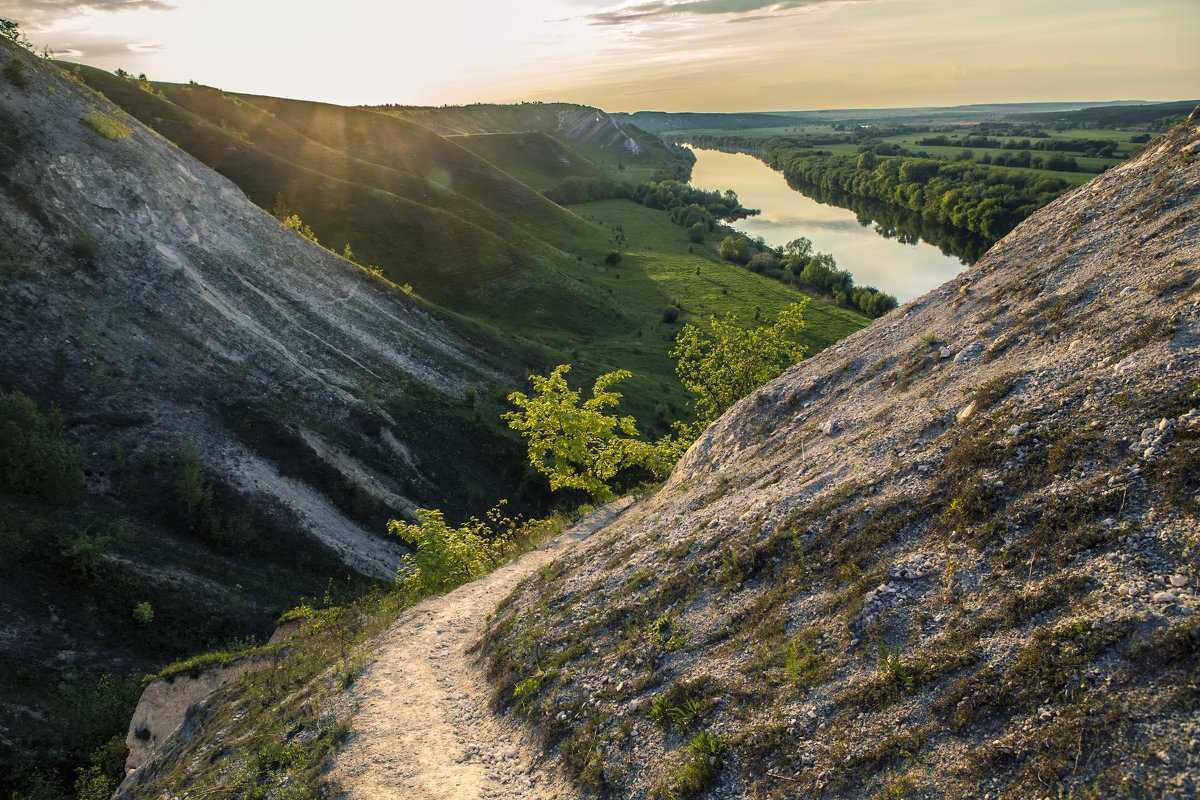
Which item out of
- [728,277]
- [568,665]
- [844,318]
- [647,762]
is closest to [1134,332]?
[647,762]

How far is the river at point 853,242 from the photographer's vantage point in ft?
289

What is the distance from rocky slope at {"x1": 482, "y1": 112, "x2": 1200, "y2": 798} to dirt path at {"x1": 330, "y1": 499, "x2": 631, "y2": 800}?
0.55 m

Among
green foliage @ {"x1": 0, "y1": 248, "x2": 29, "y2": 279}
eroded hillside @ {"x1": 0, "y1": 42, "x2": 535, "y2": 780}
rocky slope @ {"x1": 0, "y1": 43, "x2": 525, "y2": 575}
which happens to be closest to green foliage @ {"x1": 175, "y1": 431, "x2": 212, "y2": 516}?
eroded hillside @ {"x1": 0, "y1": 42, "x2": 535, "y2": 780}

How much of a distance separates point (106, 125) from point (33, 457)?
20.9m

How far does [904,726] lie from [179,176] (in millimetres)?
40990

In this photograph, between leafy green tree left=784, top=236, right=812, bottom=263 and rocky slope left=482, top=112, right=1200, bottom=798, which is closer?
rocky slope left=482, top=112, right=1200, bottom=798

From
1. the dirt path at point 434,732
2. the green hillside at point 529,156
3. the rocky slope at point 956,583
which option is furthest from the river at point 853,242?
the dirt path at point 434,732

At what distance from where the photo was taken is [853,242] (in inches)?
4350

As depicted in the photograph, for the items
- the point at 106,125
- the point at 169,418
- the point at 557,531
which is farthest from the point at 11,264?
the point at 557,531

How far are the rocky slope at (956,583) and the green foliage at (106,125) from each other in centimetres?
3341

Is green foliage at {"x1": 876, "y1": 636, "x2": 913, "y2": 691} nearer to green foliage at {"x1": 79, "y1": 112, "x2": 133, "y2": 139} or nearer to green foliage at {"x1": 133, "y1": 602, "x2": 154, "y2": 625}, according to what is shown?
green foliage at {"x1": 133, "y1": 602, "x2": 154, "y2": 625}

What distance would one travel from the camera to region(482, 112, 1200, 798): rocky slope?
18.9 feet

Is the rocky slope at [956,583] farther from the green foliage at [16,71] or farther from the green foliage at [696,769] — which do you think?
the green foliage at [16,71]

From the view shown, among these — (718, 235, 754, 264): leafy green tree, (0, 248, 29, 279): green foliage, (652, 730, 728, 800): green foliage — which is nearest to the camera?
(652, 730, 728, 800): green foliage
